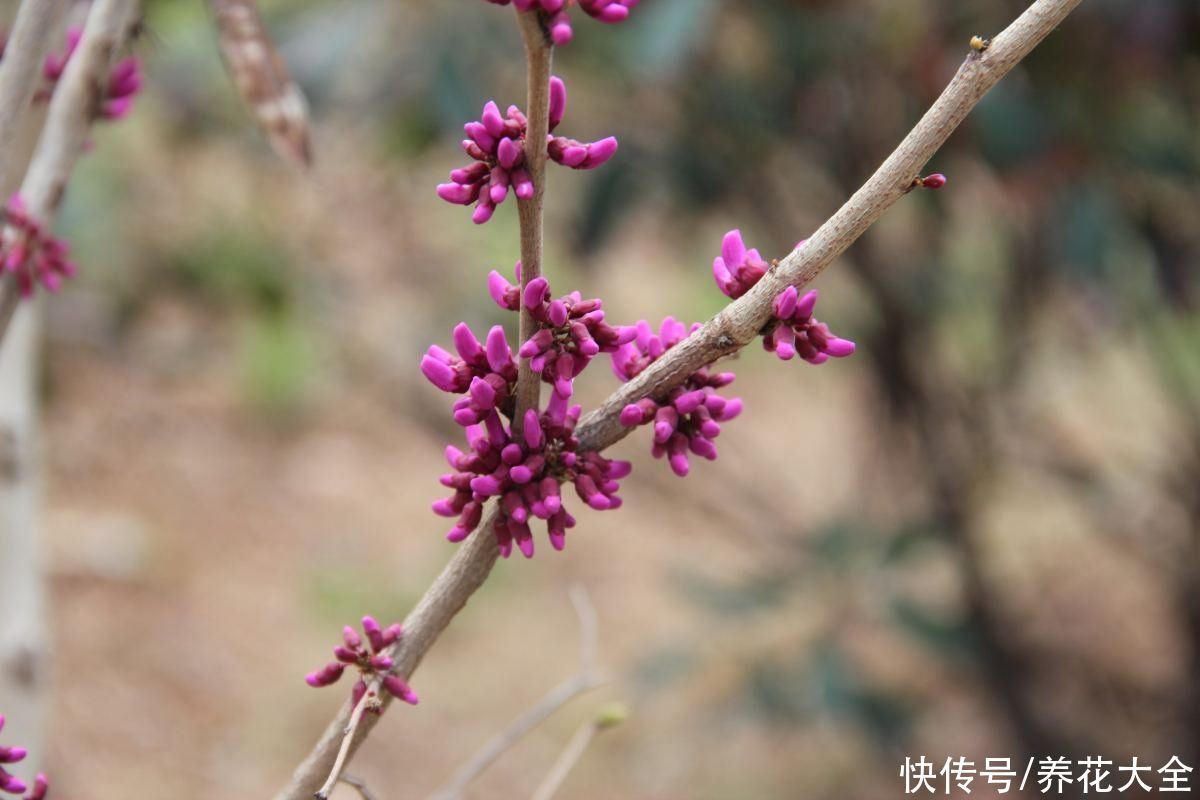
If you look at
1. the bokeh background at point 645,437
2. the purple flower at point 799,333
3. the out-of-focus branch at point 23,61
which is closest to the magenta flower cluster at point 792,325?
the purple flower at point 799,333

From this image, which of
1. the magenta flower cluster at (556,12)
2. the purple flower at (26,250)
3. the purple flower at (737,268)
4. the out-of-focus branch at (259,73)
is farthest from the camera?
the out-of-focus branch at (259,73)

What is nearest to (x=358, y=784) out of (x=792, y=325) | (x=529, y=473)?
(x=529, y=473)

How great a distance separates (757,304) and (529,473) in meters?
0.11

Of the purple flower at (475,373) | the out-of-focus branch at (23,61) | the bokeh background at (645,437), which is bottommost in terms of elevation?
the purple flower at (475,373)

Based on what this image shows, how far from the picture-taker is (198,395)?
356 cm

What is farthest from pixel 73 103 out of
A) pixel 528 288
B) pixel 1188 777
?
pixel 1188 777

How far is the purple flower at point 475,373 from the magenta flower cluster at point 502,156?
0.05 m

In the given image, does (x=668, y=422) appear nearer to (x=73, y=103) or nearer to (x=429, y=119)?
(x=73, y=103)

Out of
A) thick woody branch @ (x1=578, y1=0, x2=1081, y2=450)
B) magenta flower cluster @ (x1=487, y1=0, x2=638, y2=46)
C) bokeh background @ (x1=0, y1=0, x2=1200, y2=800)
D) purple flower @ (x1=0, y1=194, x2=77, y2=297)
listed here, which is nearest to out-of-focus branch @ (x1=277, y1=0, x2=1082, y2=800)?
thick woody branch @ (x1=578, y1=0, x2=1081, y2=450)

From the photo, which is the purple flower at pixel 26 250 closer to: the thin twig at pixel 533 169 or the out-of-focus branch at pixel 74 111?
the out-of-focus branch at pixel 74 111

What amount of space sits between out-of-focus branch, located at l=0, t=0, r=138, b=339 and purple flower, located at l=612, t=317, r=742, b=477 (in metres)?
0.32

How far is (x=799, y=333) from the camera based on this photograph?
478 millimetres

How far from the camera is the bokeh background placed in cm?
155

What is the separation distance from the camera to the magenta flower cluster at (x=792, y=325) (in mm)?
465
